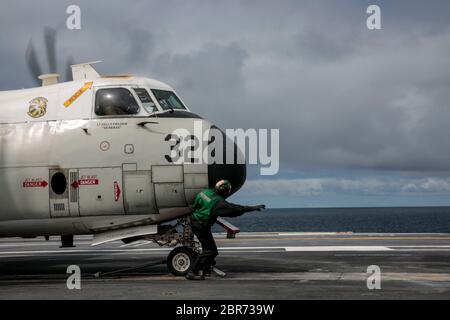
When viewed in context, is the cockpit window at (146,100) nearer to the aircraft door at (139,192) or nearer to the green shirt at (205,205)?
the aircraft door at (139,192)

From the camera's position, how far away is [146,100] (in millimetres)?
15312

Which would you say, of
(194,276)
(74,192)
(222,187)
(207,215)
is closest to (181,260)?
(194,276)

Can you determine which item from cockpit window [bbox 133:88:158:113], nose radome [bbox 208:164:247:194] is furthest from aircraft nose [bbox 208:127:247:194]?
cockpit window [bbox 133:88:158:113]

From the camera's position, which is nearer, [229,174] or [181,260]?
[229,174]

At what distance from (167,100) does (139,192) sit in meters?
2.68

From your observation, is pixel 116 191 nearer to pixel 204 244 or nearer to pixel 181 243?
pixel 181 243

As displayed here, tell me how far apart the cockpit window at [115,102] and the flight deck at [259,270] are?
415cm

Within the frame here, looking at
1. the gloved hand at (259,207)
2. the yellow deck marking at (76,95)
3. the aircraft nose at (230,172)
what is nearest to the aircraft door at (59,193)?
the yellow deck marking at (76,95)

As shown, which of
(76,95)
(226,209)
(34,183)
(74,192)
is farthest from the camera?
(76,95)

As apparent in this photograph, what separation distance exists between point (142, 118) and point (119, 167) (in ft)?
4.61

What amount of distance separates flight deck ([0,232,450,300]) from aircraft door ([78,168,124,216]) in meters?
1.77

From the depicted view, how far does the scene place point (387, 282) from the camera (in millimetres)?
13453
